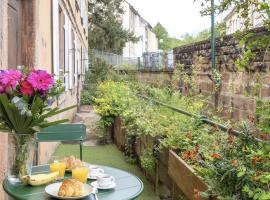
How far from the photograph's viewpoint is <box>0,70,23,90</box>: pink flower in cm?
238

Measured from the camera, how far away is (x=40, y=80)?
246 centimetres

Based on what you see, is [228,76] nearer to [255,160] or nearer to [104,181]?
[255,160]

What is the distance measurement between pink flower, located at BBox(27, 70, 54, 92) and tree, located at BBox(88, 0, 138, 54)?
107 ft

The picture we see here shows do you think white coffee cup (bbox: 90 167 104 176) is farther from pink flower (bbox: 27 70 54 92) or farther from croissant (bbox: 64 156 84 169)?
pink flower (bbox: 27 70 54 92)

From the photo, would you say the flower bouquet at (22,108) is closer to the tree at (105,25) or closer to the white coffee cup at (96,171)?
the white coffee cup at (96,171)

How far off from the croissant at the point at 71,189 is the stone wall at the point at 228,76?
12.2 ft

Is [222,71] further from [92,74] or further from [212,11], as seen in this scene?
[92,74]

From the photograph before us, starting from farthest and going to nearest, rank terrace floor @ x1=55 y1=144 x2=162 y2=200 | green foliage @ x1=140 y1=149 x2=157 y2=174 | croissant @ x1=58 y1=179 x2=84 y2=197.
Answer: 1. terrace floor @ x1=55 y1=144 x2=162 y2=200
2. green foliage @ x1=140 y1=149 x2=157 y2=174
3. croissant @ x1=58 y1=179 x2=84 y2=197

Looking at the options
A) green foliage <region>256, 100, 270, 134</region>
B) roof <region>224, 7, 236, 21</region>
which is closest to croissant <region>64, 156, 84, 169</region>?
green foliage <region>256, 100, 270, 134</region>

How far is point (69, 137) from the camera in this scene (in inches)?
175

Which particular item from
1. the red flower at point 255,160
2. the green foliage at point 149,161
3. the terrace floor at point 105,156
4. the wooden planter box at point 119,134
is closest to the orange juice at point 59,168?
A: the red flower at point 255,160

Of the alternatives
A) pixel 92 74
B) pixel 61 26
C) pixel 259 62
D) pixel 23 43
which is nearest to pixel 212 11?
pixel 23 43

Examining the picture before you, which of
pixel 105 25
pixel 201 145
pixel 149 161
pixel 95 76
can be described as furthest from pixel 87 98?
pixel 105 25

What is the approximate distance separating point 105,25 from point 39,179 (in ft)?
107
